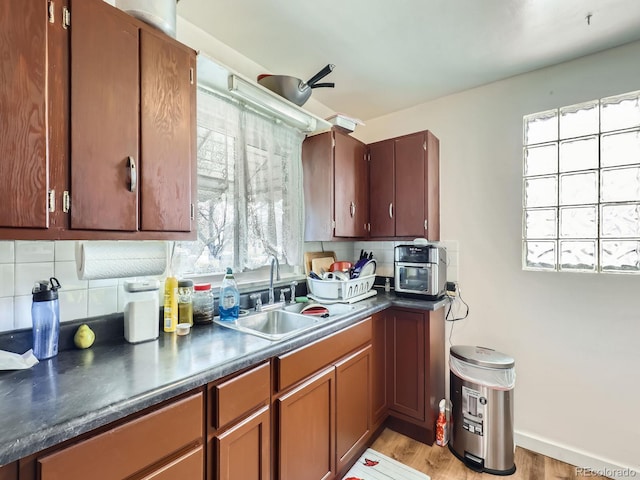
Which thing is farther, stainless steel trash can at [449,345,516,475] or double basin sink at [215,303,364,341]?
stainless steel trash can at [449,345,516,475]

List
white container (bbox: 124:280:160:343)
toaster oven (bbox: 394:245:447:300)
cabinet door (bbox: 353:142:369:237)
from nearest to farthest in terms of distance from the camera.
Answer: white container (bbox: 124:280:160:343) < toaster oven (bbox: 394:245:447:300) < cabinet door (bbox: 353:142:369:237)

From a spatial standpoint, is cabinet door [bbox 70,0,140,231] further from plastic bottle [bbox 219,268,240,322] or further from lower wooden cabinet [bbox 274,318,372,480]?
lower wooden cabinet [bbox 274,318,372,480]

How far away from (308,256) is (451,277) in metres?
1.13

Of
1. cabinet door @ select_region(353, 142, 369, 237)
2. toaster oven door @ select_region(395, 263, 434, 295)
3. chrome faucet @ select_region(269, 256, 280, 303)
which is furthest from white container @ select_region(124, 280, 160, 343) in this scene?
toaster oven door @ select_region(395, 263, 434, 295)

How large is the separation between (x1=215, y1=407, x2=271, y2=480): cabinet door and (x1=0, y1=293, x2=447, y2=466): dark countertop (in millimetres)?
218

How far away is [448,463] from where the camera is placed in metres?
1.87

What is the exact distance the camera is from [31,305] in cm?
109

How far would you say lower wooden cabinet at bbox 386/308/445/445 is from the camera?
2.03m

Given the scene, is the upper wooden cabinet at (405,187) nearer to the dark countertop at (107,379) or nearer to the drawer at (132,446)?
the dark countertop at (107,379)

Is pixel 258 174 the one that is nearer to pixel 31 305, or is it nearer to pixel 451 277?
pixel 31 305

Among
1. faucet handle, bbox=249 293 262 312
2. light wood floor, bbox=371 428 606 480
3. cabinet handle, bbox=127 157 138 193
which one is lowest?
light wood floor, bbox=371 428 606 480

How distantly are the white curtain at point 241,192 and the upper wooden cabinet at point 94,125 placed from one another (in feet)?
1.18

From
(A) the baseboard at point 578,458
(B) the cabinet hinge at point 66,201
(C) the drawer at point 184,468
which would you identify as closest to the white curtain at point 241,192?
(B) the cabinet hinge at point 66,201

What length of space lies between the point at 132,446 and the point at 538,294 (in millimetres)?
2310
